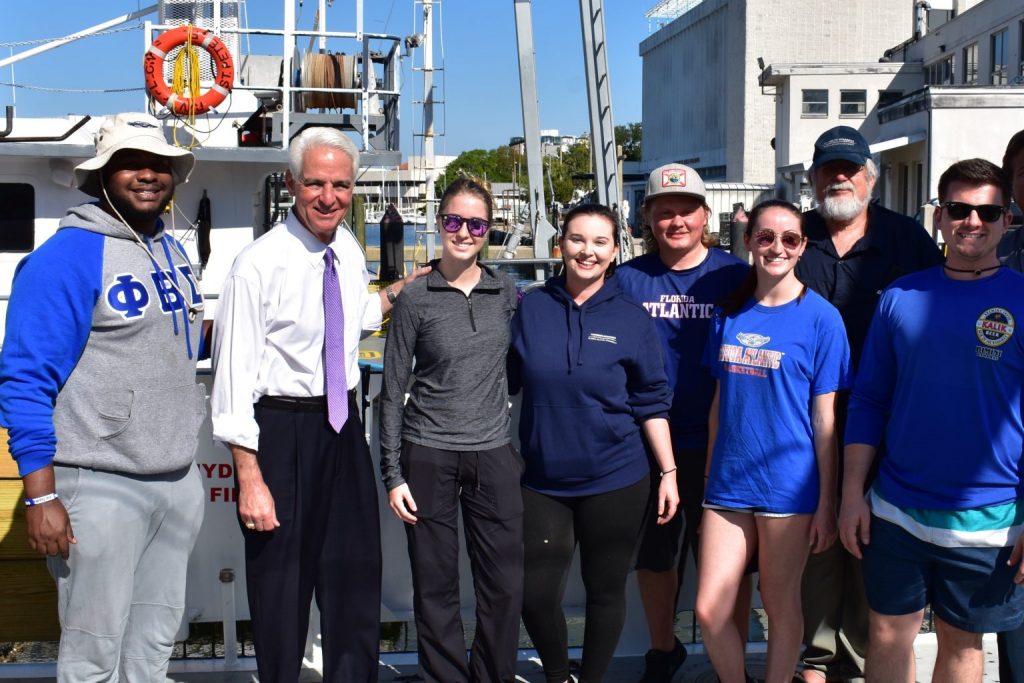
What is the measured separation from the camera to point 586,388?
13.2 ft

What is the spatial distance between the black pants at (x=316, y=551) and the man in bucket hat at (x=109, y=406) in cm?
32

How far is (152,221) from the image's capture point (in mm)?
3523

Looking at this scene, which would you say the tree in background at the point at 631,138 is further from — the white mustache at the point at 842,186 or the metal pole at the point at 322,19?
the white mustache at the point at 842,186

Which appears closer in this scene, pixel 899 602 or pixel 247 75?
pixel 899 602

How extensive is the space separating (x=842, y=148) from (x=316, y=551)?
249 centimetres

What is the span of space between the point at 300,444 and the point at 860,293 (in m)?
A: 2.20

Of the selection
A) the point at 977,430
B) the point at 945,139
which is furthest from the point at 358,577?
the point at 945,139

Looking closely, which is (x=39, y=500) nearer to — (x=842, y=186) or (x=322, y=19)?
(x=842, y=186)

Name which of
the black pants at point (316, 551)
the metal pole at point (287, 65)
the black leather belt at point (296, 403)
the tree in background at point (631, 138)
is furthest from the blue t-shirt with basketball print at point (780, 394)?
the tree in background at point (631, 138)

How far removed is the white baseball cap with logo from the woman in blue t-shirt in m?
0.34

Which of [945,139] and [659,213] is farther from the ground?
[945,139]

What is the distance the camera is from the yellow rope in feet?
36.6

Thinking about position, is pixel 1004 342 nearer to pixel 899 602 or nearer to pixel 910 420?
pixel 910 420

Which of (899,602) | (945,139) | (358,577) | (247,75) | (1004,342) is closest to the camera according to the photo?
(1004,342)
